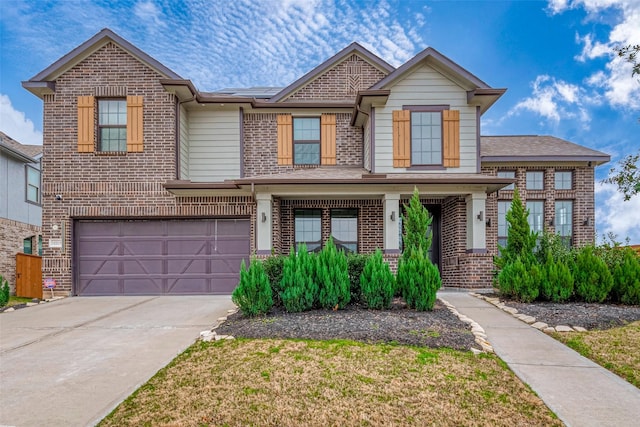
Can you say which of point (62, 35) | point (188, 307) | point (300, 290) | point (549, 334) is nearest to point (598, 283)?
point (549, 334)

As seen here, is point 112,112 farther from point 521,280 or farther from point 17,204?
point 521,280

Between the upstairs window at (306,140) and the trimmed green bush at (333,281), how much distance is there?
563 centimetres

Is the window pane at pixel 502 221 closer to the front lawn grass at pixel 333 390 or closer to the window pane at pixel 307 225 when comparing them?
the window pane at pixel 307 225

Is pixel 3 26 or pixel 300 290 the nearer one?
pixel 300 290

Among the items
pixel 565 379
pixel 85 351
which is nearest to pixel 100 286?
pixel 85 351

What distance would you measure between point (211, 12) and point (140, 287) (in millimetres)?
8983

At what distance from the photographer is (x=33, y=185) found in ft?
55.7

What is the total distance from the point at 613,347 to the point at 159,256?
1024 centimetres

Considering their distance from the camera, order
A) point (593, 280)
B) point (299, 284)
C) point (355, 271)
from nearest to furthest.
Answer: point (299, 284)
point (355, 271)
point (593, 280)

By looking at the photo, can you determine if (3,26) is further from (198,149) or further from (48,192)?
(198,149)

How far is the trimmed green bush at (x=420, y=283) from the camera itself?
7184 mm

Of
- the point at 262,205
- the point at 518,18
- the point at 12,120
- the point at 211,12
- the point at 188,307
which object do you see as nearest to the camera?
the point at 188,307

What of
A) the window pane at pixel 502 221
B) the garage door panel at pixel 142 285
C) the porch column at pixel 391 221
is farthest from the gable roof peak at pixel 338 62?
the garage door panel at pixel 142 285

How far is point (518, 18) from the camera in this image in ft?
47.4
